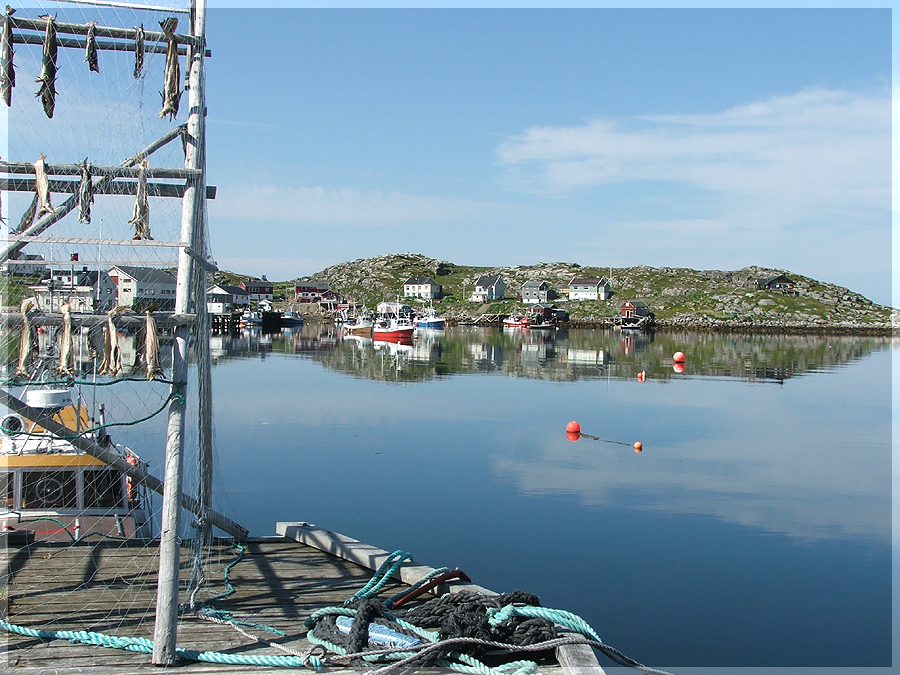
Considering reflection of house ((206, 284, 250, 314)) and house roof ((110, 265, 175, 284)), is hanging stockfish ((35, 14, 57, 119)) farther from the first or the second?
reflection of house ((206, 284, 250, 314))

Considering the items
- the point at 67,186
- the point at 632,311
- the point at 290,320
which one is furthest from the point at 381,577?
the point at 632,311

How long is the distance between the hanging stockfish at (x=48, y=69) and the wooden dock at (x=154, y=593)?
6160mm

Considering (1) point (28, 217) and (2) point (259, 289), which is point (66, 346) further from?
(2) point (259, 289)

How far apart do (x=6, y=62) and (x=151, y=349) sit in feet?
13.5

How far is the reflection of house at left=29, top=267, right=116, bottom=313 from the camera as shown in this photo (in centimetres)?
907

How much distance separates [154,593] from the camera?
10.3 meters

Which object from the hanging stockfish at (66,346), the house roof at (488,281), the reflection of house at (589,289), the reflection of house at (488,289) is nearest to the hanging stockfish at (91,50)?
the hanging stockfish at (66,346)

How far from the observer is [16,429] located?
14148 mm

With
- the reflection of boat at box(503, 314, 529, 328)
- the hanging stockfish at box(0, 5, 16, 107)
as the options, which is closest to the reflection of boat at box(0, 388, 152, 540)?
the hanging stockfish at box(0, 5, 16, 107)

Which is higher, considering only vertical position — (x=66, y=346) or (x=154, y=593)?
(x=66, y=346)

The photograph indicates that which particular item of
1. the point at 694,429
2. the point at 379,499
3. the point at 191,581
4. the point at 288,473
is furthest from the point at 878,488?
the point at 191,581

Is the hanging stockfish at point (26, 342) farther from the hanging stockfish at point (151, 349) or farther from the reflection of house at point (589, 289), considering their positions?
the reflection of house at point (589, 289)

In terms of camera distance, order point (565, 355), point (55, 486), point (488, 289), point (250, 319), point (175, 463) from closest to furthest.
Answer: point (175, 463) → point (55, 486) → point (565, 355) → point (250, 319) → point (488, 289)

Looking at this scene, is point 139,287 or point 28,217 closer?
point 28,217
